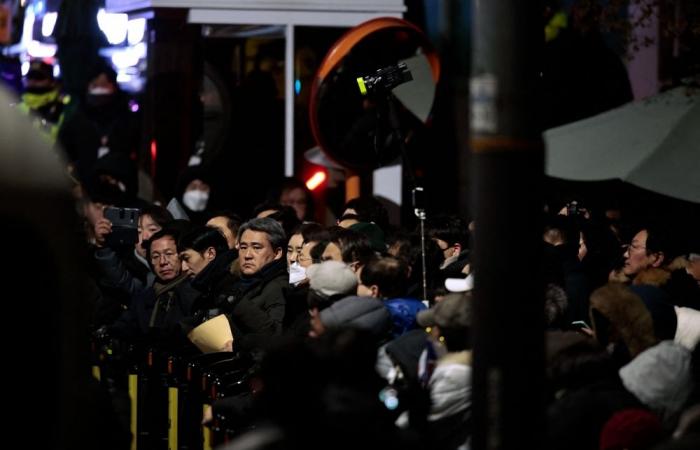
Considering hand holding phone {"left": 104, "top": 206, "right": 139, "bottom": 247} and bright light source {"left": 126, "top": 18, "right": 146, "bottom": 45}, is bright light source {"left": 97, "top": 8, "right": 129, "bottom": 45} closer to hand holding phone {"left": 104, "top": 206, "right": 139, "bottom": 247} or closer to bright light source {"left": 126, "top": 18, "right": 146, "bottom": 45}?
bright light source {"left": 126, "top": 18, "right": 146, "bottom": 45}

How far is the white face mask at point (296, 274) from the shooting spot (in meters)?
11.2

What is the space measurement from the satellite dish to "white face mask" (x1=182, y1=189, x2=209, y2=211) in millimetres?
1445

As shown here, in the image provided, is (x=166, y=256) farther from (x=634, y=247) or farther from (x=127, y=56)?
(x=127, y=56)

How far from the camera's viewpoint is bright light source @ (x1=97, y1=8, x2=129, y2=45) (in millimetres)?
20438

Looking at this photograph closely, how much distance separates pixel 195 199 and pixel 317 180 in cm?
139

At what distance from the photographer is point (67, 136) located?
20.5 metres

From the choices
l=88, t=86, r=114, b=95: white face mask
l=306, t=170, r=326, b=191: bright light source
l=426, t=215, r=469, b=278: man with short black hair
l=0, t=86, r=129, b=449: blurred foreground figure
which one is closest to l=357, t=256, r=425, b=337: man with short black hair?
l=426, t=215, r=469, b=278: man with short black hair

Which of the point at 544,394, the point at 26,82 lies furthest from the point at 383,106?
the point at 544,394

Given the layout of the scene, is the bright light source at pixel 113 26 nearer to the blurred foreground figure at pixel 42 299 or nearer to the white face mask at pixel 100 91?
the white face mask at pixel 100 91

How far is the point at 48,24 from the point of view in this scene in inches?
867

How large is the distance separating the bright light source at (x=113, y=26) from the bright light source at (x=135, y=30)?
29 cm

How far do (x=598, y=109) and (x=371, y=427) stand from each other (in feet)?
49.1

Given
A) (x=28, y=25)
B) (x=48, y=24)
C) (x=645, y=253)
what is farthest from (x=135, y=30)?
(x=645, y=253)

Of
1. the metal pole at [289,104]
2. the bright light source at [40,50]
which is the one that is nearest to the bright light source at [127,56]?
the bright light source at [40,50]
